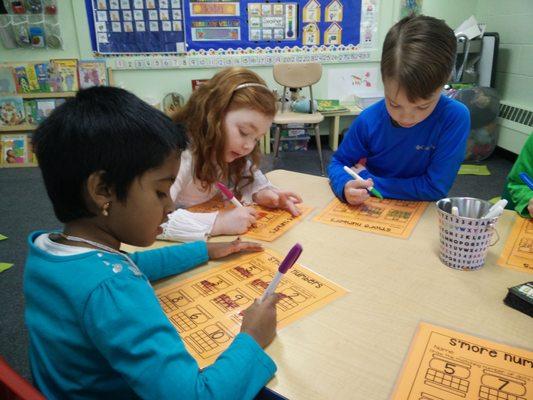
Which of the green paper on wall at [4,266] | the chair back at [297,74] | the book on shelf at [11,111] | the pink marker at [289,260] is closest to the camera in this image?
the pink marker at [289,260]

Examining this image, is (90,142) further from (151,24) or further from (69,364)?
(151,24)

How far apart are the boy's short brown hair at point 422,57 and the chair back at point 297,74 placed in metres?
2.58

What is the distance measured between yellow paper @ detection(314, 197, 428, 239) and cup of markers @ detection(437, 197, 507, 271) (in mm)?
146

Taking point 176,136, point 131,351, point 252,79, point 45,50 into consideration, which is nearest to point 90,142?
point 176,136

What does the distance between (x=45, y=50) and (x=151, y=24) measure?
1014mm

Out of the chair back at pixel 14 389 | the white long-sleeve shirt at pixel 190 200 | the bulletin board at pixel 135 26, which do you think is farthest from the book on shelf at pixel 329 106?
the chair back at pixel 14 389

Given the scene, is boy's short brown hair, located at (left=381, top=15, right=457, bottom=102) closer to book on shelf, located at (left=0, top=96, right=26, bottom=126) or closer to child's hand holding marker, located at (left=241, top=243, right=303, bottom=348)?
child's hand holding marker, located at (left=241, top=243, right=303, bottom=348)

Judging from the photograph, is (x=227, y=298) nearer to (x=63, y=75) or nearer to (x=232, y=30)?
(x=232, y=30)

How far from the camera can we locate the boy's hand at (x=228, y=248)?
92 cm

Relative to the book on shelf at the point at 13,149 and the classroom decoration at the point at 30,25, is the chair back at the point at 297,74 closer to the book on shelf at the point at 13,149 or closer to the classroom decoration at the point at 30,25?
the classroom decoration at the point at 30,25

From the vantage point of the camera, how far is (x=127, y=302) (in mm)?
554

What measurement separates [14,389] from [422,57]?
1088 millimetres

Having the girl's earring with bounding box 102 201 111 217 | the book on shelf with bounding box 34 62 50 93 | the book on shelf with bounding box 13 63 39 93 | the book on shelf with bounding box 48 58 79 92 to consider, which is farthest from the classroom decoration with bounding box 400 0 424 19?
the girl's earring with bounding box 102 201 111 217

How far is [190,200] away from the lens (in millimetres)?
1332
